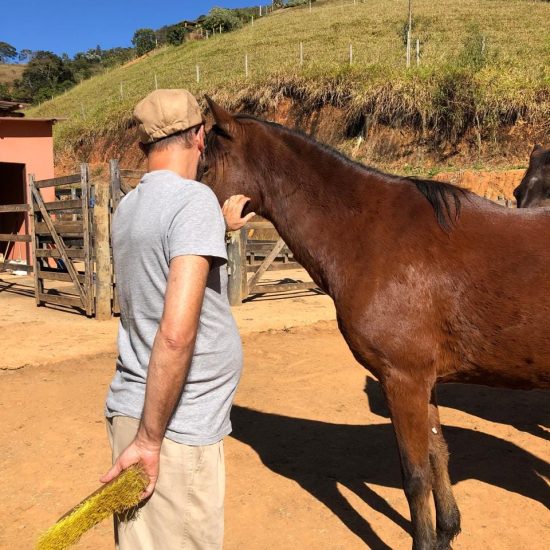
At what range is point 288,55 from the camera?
3566cm

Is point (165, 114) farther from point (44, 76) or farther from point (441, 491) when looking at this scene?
point (44, 76)

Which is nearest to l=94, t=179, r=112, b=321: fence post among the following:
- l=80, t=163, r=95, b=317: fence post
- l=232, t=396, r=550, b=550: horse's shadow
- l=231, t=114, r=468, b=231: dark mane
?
l=80, t=163, r=95, b=317: fence post

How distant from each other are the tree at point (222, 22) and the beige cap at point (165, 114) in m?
64.0

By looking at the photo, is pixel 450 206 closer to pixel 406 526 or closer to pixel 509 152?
pixel 406 526

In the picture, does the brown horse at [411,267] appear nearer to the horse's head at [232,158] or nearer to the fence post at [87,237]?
the horse's head at [232,158]

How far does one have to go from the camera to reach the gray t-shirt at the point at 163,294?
1.58 meters

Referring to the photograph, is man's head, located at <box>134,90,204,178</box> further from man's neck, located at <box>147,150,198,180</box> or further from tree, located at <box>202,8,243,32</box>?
tree, located at <box>202,8,243,32</box>

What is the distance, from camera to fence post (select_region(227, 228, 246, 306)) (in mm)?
9461

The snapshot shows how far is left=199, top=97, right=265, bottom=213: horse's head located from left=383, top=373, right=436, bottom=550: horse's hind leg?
1274 mm

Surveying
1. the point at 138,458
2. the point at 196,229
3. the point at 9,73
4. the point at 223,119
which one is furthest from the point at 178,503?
the point at 9,73

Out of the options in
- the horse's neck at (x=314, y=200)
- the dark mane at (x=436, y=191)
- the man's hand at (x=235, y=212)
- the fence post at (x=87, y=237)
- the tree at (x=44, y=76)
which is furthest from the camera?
the tree at (x=44, y=76)

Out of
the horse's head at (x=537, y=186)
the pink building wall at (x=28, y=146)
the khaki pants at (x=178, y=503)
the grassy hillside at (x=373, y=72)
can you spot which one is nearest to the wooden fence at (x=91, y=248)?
the pink building wall at (x=28, y=146)

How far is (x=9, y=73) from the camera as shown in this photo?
9600cm

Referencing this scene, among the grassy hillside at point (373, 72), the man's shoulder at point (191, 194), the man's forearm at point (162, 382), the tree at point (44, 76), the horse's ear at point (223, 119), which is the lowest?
the man's forearm at point (162, 382)
